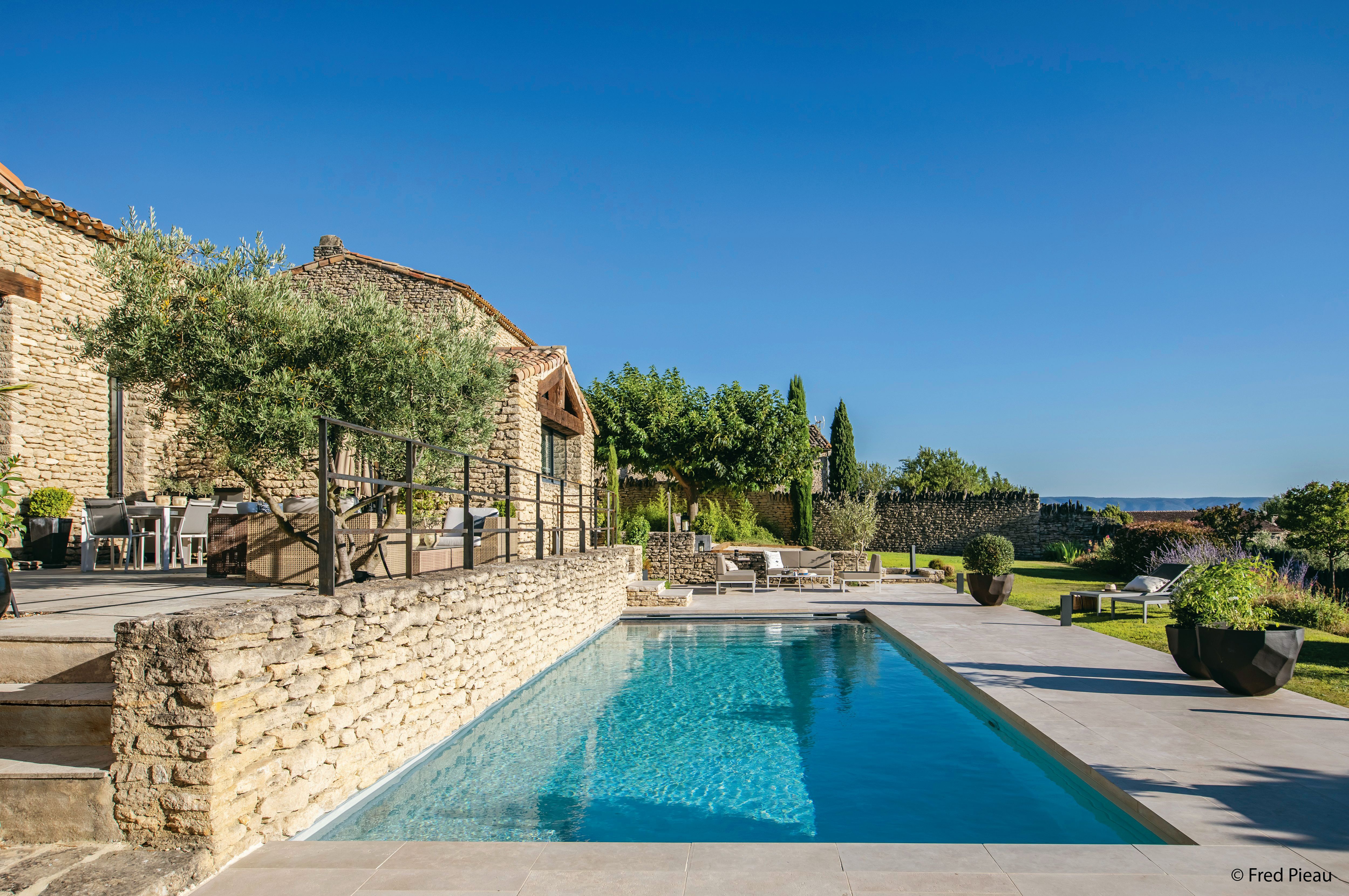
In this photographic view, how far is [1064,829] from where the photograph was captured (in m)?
4.07

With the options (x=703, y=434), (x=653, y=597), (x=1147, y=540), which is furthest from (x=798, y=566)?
(x=703, y=434)

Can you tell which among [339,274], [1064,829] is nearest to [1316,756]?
[1064,829]

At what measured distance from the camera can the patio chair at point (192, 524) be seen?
373 inches

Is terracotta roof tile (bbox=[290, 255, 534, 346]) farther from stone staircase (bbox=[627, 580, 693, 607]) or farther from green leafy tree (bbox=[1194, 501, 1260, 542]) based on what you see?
green leafy tree (bbox=[1194, 501, 1260, 542])

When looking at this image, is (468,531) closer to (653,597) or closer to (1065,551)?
(653,597)

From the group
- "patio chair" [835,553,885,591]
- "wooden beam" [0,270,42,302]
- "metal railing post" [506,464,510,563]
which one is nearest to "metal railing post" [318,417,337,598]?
"metal railing post" [506,464,510,563]

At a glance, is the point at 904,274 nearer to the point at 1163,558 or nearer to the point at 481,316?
the point at 1163,558

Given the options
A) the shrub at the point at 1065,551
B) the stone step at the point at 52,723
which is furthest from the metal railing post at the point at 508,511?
the shrub at the point at 1065,551

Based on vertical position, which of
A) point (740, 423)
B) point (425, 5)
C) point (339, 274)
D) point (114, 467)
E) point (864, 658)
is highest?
point (425, 5)

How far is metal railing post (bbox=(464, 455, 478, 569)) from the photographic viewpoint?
6.01m

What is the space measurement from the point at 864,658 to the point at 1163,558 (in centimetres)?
1109

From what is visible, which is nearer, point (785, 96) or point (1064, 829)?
point (1064, 829)

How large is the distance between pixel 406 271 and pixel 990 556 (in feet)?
45.5

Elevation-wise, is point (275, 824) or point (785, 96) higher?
point (785, 96)
